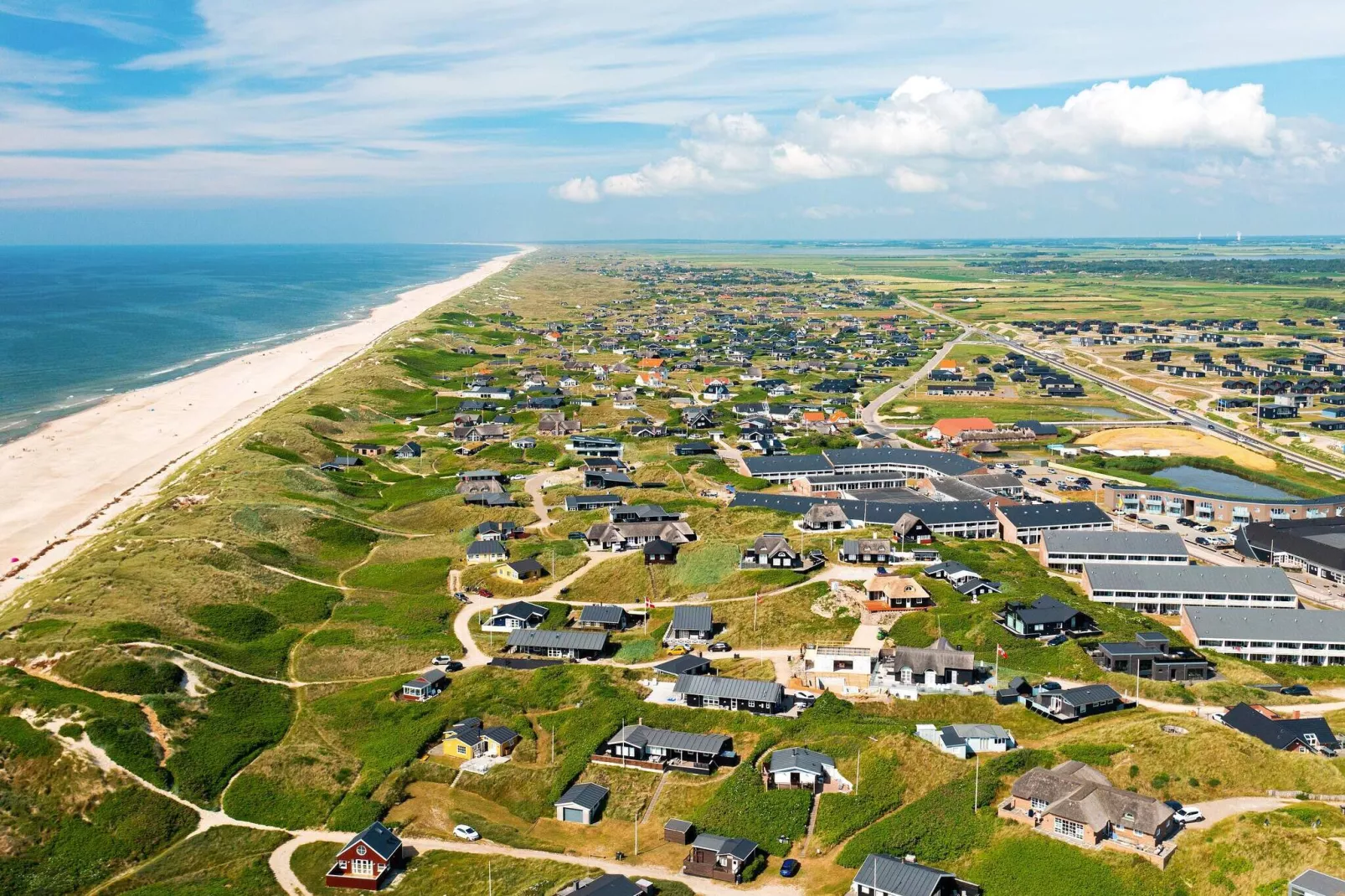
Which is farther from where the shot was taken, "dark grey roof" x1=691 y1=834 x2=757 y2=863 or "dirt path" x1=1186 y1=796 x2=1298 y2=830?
"dirt path" x1=1186 y1=796 x2=1298 y2=830

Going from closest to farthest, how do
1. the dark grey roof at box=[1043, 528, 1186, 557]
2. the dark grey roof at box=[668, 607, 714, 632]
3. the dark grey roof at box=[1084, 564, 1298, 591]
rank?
the dark grey roof at box=[668, 607, 714, 632] < the dark grey roof at box=[1084, 564, 1298, 591] < the dark grey roof at box=[1043, 528, 1186, 557]

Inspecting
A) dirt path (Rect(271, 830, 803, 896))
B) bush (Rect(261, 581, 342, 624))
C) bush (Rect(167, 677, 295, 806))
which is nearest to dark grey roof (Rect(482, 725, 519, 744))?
dirt path (Rect(271, 830, 803, 896))

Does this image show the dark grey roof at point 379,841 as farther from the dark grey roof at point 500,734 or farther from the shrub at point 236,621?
the shrub at point 236,621

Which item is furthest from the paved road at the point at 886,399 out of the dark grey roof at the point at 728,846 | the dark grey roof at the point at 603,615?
the dark grey roof at the point at 728,846

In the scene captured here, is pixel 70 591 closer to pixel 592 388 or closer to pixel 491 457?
pixel 491 457

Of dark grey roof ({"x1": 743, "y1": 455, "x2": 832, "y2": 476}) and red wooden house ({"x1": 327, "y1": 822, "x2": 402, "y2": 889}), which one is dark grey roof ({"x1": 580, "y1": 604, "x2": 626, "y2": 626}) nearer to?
red wooden house ({"x1": 327, "y1": 822, "x2": 402, "y2": 889})

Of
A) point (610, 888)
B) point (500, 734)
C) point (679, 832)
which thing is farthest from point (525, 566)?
point (610, 888)
